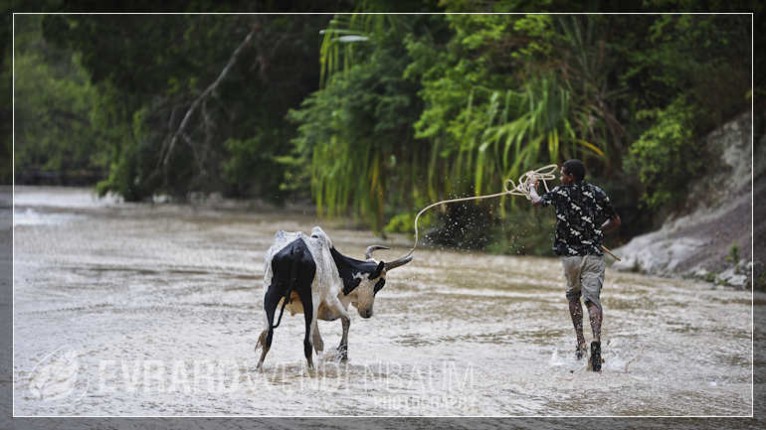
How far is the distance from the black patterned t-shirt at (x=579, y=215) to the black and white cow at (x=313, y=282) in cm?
132

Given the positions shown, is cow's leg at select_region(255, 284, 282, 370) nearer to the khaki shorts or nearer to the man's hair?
the khaki shorts

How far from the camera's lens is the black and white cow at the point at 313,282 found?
861 cm

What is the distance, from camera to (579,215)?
9.05 meters

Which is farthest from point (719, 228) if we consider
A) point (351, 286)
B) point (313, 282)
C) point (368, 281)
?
point (313, 282)

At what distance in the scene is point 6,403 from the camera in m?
7.30

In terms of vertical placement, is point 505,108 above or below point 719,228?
above

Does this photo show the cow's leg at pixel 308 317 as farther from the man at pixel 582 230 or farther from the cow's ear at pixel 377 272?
the man at pixel 582 230

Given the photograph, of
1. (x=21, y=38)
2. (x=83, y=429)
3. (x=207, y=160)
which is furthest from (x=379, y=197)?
(x=21, y=38)

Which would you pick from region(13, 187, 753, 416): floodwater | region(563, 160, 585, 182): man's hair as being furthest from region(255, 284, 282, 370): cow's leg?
region(563, 160, 585, 182): man's hair

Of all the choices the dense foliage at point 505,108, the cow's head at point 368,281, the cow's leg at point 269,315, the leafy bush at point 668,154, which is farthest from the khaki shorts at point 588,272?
the leafy bush at point 668,154

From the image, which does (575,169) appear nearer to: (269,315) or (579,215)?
(579,215)

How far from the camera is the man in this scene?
9.04 m

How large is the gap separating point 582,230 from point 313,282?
2153 millimetres

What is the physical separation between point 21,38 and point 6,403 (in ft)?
166
